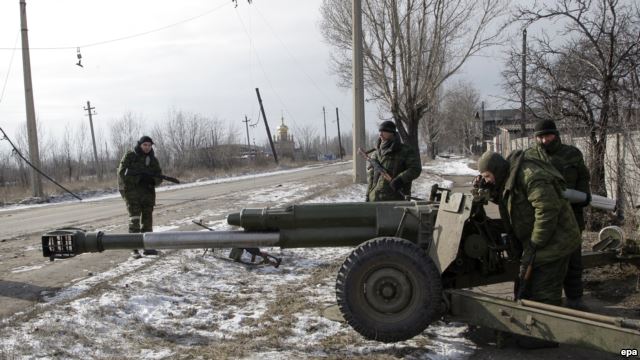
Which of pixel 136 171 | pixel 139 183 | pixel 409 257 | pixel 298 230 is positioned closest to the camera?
pixel 409 257

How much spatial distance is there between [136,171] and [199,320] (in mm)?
3270

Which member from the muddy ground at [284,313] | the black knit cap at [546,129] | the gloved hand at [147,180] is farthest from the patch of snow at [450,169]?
the black knit cap at [546,129]

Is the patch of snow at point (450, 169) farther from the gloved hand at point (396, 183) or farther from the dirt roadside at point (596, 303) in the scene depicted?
the gloved hand at point (396, 183)

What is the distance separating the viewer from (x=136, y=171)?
24.7 feet

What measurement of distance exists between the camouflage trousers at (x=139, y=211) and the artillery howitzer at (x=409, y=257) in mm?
3122

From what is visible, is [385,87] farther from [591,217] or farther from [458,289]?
[458,289]

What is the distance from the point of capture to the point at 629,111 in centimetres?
770

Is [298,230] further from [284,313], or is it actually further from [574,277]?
[574,277]

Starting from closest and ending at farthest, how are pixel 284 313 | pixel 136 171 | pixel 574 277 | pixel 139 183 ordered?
pixel 574 277 < pixel 284 313 < pixel 136 171 < pixel 139 183

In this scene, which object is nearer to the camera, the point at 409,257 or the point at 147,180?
the point at 409,257

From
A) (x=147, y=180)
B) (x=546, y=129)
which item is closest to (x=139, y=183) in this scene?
(x=147, y=180)

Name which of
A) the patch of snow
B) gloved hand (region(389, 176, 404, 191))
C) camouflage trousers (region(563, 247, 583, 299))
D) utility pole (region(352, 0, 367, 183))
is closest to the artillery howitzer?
camouflage trousers (region(563, 247, 583, 299))

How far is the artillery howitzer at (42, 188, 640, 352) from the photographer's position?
3635mm

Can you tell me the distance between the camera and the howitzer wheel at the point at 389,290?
→ 387 cm
